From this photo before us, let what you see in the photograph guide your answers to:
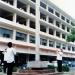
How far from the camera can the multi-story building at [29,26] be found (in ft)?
101

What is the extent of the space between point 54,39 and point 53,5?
22.8 feet

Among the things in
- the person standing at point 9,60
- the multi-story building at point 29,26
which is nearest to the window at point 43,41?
the multi-story building at point 29,26

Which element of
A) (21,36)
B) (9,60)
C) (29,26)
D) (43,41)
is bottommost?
(9,60)

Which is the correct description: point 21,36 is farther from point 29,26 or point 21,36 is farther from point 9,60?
point 9,60

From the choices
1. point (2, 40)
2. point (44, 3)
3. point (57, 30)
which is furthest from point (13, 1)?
point (57, 30)

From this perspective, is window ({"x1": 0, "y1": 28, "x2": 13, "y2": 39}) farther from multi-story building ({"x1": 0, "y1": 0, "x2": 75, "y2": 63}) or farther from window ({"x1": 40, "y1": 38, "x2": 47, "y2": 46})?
window ({"x1": 40, "y1": 38, "x2": 47, "y2": 46})

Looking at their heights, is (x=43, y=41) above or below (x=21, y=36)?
below

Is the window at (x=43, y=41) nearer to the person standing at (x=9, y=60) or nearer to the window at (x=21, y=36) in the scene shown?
the window at (x=21, y=36)

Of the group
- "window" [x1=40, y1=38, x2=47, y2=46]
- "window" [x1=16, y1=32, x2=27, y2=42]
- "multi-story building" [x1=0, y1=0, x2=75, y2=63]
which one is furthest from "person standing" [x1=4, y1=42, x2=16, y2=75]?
"window" [x1=40, y1=38, x2=47, y2=46]

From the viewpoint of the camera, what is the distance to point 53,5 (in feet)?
150

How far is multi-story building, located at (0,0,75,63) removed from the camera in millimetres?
30875

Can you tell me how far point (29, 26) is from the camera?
38531 millimetres

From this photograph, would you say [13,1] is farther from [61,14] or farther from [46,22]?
[61,14]

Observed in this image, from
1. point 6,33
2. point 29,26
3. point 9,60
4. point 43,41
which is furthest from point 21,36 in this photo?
point 9,60
